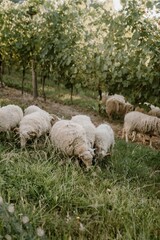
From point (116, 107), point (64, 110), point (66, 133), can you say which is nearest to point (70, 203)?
point (66, 133)

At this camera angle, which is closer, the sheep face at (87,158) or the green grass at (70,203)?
the green grass at (70,203)

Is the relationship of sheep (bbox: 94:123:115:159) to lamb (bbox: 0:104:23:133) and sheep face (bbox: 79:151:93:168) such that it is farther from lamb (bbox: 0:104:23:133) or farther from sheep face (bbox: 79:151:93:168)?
lamb (bbox: 0:104:23:133)

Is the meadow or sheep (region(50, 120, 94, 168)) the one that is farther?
sheep (region(50, 120, 94, 168))

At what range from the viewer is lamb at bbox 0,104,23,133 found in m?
7.14

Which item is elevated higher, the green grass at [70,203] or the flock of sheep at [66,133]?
the flock of sheep at [66,133]

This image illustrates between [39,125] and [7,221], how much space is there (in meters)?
3.67

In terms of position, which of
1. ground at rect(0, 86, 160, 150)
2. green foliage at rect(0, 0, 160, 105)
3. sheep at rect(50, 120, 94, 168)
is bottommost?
ground at rect(0, 86, 160, 150)

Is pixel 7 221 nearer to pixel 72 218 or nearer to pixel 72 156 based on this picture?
pixel 72 218

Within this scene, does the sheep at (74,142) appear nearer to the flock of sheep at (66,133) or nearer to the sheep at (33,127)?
the flock of sheep at (66,133)

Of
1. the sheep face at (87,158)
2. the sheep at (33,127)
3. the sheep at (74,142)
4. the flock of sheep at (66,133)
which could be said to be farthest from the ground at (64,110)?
the sheep face at (87,158)

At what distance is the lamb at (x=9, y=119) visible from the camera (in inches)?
281

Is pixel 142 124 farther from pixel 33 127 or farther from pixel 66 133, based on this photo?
pixel 66 133

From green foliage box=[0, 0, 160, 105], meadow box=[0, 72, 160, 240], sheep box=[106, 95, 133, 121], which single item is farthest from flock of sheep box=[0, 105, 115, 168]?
sheep box=[106, 95, 133, 121]

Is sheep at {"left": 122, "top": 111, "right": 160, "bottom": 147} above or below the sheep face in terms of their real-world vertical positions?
below
